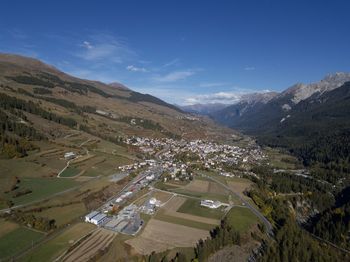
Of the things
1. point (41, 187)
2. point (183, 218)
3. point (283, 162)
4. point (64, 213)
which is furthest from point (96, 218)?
point (283, 162)

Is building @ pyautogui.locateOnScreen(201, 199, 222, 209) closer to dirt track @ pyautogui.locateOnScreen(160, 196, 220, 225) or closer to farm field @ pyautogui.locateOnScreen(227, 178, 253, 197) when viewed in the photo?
dirt track @ pyautogui.locateOnScreen(160, 196, 220, 225)

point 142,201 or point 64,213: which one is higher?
point 142,201

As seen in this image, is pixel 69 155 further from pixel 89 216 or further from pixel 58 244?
pixel 58 244

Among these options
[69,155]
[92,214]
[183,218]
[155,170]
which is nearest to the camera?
[92,214]

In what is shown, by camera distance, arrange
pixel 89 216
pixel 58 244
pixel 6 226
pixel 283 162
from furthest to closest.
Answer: pixel 283 162 < pixel 89 216 < pixel 6 226 < pixel 58 244

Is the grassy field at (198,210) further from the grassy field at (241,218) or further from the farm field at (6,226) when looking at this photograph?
the farm field at (6,226)

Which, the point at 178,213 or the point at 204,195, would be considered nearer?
the point at 178,213

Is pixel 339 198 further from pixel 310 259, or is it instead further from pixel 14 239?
pixel 14 239

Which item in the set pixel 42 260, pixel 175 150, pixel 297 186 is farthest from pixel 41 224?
pixel 175 150
